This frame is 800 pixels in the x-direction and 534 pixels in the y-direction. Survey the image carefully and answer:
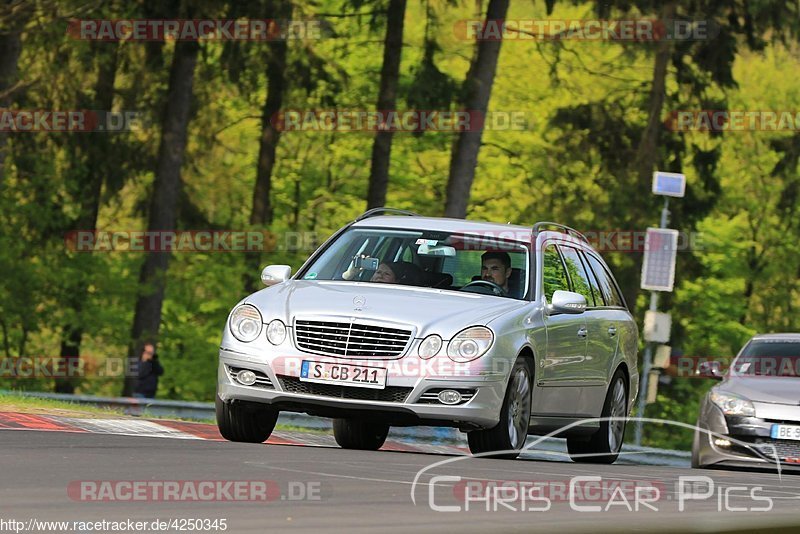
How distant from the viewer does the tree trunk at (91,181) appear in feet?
125

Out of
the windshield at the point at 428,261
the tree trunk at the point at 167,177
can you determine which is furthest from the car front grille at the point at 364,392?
the tree trunk at the point at 167,177

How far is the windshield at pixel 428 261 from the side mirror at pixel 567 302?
0.24 m

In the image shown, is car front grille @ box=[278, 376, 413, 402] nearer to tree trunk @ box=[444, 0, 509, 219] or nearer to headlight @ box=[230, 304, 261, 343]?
headlight @ box=[230, 304, 261, 343]

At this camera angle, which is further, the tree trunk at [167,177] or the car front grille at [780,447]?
the tree trunk at [167,177]

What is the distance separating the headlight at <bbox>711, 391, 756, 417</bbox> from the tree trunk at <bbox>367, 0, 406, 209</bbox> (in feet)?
58.9

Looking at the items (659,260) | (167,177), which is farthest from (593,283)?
(167,177)

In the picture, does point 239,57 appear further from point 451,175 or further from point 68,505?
point 68,505

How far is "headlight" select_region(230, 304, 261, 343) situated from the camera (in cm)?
1214

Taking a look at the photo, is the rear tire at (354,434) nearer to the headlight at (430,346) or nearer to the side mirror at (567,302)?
the side mirror at (567,302)

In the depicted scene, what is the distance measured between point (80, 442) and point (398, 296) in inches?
99.6

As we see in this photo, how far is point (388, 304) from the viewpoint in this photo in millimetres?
12125

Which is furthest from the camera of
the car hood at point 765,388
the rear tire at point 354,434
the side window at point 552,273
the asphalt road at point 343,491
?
the car hood at point 765,388

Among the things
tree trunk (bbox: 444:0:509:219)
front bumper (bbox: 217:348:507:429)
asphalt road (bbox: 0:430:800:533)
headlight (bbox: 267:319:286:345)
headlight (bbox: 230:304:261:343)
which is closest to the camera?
asphalt road (bbox: 0:430:800:533)

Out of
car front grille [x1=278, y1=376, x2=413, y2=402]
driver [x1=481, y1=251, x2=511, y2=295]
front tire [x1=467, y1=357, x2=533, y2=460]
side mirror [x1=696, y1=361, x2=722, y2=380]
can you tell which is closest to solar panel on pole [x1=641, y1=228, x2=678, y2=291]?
side mirror [x1=696, y1=361, x2=722, y2=380]
